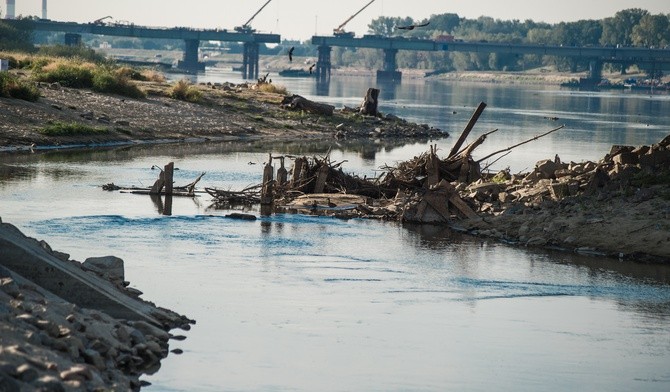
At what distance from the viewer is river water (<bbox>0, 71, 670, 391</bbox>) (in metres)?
15.3

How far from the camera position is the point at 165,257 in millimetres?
22109

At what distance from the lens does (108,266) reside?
17844 mm

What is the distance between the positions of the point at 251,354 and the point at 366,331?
2.04 m

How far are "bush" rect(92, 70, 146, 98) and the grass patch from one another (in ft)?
34.5

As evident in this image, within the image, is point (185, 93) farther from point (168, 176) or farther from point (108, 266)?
point (108, 266)

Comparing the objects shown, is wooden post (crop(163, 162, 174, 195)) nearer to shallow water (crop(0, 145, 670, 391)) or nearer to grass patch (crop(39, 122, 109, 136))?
shallow water (crop(0, 145, 670, 391))

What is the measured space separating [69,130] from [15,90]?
375 cm

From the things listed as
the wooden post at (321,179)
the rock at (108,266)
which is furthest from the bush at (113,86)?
the rock at (108,266)

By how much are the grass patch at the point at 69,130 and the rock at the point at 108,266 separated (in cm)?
2651

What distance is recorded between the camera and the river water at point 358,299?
15289 mm

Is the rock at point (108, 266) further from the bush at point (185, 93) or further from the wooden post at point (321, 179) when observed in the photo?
the bush at point (185, 93)

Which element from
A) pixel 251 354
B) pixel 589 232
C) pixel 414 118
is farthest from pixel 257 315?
pixel 414 118

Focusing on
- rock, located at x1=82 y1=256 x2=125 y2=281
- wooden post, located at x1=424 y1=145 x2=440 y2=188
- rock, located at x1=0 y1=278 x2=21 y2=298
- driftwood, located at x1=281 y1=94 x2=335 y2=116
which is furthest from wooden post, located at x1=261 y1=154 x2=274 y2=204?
driftwood, located at x1=281 y1=94 x2=335 y2=116

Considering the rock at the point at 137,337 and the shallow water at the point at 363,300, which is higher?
the rock at the point at 137,337
